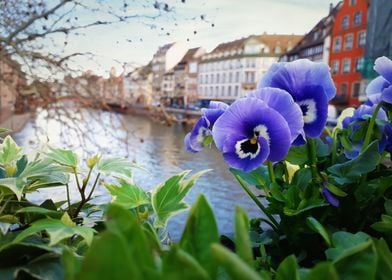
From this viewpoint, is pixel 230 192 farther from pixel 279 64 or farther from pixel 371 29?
pixel 371 29

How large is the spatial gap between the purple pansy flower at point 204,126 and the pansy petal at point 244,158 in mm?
61

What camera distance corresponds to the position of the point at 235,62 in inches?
554

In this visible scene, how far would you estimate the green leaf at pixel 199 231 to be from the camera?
7.3 inches

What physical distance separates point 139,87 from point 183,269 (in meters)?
1.83

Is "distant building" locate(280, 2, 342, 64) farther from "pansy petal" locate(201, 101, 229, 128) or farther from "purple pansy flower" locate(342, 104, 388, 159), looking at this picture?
"pansy petal" locate(201, 101, 229, 128)

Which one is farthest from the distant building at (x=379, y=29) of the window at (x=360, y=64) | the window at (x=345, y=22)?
the window at (x=345, y=22)

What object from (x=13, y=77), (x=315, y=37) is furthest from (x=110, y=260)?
(x=315, y=37)

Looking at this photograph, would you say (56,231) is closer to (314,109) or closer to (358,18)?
(314,109)

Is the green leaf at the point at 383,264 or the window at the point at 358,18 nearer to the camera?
the green leaf at the point at 383,264

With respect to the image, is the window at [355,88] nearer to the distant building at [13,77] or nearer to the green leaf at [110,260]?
the distant building at [13,77]

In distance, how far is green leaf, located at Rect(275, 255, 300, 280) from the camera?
191mm

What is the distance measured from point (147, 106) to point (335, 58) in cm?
1390

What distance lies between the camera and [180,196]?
1.00 ft

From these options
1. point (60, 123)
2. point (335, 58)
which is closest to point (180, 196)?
point (60, 123)
